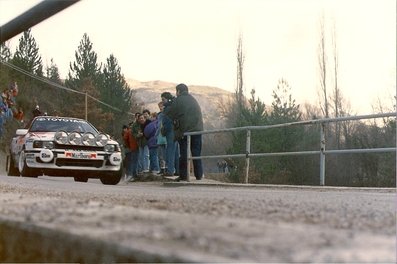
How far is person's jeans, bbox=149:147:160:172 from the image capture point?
13.5 metres

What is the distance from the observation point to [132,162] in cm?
1503

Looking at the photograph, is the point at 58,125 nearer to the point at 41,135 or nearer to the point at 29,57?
the point at 41,135

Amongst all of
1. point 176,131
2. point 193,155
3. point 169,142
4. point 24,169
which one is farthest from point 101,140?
point 193,155

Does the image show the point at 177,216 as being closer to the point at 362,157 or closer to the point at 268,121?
the point at 362,157

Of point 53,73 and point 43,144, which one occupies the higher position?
point 53,73

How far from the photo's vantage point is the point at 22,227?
1.63 m

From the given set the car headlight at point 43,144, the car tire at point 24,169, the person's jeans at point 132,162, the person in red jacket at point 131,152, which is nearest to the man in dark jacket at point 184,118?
the car headlight at point 43,144

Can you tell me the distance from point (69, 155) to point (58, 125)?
4.47 feet

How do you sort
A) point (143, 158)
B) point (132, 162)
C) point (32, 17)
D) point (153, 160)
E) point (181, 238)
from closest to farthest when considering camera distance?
1. point (181, 238)
2. point (32, 17)
3. point (153, 160)
4. point (143, 158)
5. point (132, 162)

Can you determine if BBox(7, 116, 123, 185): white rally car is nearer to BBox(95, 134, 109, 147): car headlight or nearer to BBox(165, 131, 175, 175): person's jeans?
BBox(95, 134, 109, 147): car headlight

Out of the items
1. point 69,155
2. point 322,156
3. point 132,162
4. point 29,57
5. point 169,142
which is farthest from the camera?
point 29,57

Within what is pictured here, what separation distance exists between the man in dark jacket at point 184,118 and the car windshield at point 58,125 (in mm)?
2397

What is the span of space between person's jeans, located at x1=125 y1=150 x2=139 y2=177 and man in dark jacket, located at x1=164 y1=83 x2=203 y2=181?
8.48ft

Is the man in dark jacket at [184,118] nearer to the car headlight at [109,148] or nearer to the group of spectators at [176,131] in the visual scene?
the group of spectators at [176,131]
